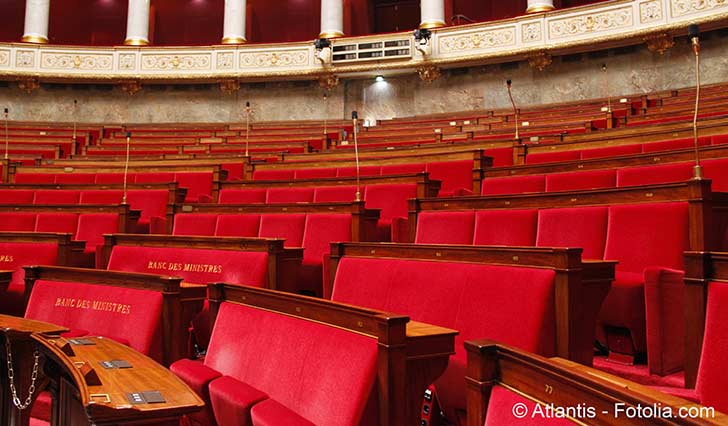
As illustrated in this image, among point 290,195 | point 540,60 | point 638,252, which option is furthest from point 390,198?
point 540,60

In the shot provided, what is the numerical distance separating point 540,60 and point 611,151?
1.73 m

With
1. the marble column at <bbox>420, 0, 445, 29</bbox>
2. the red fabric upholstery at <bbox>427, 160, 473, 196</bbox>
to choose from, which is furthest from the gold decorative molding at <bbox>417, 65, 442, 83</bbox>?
the red fabric upholstery at <bbox>427, 160, 473, 196</bbox>

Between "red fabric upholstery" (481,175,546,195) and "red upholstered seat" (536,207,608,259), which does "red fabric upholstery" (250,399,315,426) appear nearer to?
"red upholstered seat" (536,207,608,259)

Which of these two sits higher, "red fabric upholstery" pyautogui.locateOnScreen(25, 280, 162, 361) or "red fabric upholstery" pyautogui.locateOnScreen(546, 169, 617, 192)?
"red fabric upholstery" pyautogui.locateOnScreen(546, 169, 617, 192)

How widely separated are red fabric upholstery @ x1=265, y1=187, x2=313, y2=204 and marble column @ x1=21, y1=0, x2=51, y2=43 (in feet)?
8.91

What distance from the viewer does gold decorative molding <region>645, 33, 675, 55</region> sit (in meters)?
2.54

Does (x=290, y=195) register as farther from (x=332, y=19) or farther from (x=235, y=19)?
(x=235, y=19)

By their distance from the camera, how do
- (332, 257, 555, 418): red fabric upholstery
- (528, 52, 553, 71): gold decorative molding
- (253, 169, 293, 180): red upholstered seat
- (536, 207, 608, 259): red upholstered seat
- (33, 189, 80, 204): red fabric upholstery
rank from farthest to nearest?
(528, 52, 553, 71): gold decorative molding
(253, 169, 293, 180): red upholstered seat
(33, 189, 80, 204): red fabric upholstery
(536, 207, 608, 259): red upholstered seat
(332, 257, 555, 418): red fabric upholstery

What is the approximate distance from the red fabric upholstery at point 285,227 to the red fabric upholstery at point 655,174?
0.55 metres

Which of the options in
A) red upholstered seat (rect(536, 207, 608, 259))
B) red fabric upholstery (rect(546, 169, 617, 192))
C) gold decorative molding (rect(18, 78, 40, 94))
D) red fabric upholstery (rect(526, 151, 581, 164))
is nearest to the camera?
red upholstered seat (rect(536, 207, 608, 259))

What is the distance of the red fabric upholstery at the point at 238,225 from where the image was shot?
3.69 ft

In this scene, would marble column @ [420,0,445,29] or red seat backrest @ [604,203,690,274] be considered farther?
marble column @ [420,0,445,29]

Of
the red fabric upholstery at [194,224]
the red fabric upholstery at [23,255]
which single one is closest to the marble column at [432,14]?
the red fabric upholstery at [194,224]

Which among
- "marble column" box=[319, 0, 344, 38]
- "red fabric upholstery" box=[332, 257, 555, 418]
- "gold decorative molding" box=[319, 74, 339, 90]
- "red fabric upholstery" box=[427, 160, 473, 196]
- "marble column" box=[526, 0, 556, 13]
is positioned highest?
"marble column" box=[319, 0, 344, 38]
